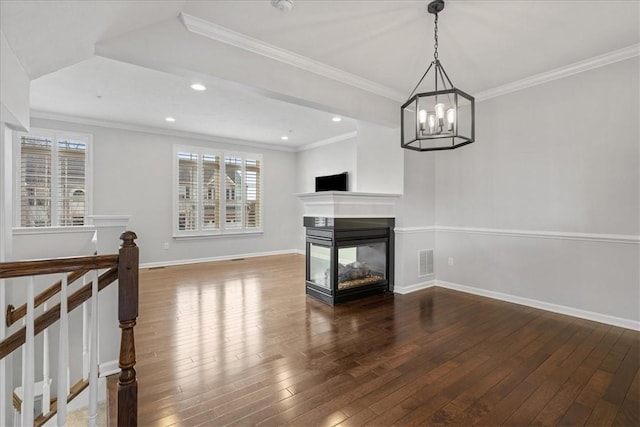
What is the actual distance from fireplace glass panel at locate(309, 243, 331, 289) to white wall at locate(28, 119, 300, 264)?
3.53 m

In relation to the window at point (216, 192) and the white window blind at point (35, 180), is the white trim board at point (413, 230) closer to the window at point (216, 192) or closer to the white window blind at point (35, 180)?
the window at point (216, 192)

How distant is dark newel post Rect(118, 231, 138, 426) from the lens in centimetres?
151

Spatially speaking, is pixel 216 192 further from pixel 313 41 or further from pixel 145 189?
pixel 313 41

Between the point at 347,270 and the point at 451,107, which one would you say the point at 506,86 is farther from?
the point at 347,270

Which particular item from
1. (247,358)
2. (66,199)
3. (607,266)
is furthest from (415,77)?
(66,199)

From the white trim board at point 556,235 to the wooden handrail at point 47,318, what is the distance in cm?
423

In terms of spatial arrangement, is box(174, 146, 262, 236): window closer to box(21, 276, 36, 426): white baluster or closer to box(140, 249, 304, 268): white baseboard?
box(140, 249, 304, 268): white baseboard

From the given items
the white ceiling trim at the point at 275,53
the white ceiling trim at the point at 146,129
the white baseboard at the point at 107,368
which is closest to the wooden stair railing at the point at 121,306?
the white baseboard at the point at 107,368

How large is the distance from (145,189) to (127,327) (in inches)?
212

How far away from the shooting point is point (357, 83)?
3.76 meters

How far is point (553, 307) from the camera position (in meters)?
3.58

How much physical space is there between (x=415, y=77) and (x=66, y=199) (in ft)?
20.1

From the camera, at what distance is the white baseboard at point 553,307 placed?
3.12 metres

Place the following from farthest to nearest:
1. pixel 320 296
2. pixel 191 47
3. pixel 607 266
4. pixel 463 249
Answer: pixel 463 249 < pixel 320 296 < pixel 607 266 < pixel 191 47
